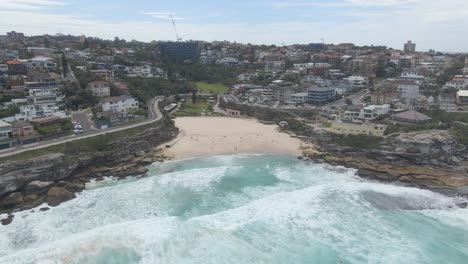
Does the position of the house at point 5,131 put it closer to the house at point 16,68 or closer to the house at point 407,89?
the house at point 16,68

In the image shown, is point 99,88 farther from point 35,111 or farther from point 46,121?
point 46,121

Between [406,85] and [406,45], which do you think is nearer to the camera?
[406,85]

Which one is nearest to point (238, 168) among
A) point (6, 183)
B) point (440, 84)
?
point (6, 183)

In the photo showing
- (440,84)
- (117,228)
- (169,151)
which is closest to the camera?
(117,228)

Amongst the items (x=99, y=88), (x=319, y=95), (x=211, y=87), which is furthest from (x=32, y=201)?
(x=211, y=87)

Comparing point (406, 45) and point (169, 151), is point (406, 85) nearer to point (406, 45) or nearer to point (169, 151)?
point (169, 151)

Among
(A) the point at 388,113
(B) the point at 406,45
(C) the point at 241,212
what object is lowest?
(C) the point at 241,212
